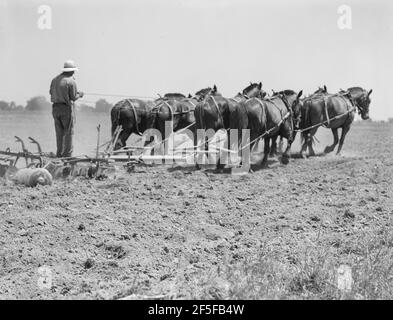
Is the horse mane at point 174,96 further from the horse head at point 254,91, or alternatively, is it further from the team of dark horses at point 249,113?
the horse head at point 254,91

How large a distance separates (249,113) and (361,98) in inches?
216

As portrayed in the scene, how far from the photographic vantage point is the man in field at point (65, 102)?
384 inches

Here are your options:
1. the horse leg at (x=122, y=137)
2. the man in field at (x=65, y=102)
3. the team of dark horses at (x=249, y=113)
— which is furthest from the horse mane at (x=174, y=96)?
the man in field at (x=65, y=102)

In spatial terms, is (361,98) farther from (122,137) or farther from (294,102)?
(122,137)

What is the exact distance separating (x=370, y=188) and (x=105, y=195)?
437cm

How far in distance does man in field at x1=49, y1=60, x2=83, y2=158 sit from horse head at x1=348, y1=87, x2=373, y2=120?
9.05 m

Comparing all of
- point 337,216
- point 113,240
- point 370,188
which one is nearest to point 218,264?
point 113,240

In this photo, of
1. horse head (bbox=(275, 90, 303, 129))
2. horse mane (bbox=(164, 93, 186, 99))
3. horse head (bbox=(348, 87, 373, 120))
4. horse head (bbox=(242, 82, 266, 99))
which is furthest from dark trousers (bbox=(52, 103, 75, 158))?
horse head (bbox=(348, 87, 373, 120))

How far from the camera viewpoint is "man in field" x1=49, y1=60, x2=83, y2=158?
9.76m

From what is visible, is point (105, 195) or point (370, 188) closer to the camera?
point (105, 195)

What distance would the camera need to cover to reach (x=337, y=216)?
755 cm

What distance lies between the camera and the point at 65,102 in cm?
984
